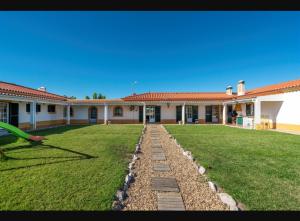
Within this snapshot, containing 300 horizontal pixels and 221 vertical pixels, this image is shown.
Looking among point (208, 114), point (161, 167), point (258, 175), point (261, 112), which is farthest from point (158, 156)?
point (208, 114)

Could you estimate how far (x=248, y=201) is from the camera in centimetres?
323

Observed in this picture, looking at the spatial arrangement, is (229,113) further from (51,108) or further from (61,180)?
(61,180)

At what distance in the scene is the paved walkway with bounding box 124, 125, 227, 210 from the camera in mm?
3207

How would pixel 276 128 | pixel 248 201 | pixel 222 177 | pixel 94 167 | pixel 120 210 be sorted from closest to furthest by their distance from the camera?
pixel 120 210
pixel 248 201
pixel 222 177
pixel 94 167
pixel 276 128

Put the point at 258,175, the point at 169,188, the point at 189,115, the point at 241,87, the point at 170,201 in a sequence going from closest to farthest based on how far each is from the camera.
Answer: the point at 170,201 → the point at 169,188 → the point at 258,175 → the point at 241,87 → the point at 189,115

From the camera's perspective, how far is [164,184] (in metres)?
4.14

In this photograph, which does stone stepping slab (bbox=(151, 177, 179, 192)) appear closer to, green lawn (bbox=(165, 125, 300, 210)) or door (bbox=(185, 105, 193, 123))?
green lawn (bbox=(165, 125, 300, 210))

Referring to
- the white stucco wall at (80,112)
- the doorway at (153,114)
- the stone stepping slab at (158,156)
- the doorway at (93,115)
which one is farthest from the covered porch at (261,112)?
the white stucco wall at (80,112)

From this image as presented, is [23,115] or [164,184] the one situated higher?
[23,115]

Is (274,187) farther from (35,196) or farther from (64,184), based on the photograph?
(35,196)

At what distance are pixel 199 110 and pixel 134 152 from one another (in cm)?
1724

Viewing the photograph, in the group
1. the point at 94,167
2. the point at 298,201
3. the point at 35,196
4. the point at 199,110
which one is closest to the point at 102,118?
the point at 199,110

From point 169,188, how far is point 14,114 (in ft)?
47.3

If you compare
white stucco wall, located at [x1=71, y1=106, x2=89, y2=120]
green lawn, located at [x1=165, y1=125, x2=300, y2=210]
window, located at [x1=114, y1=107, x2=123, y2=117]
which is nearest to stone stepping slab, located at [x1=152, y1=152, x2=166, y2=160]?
green lawn, located at [x1=165, y1=125, x2=300, y2=210]
